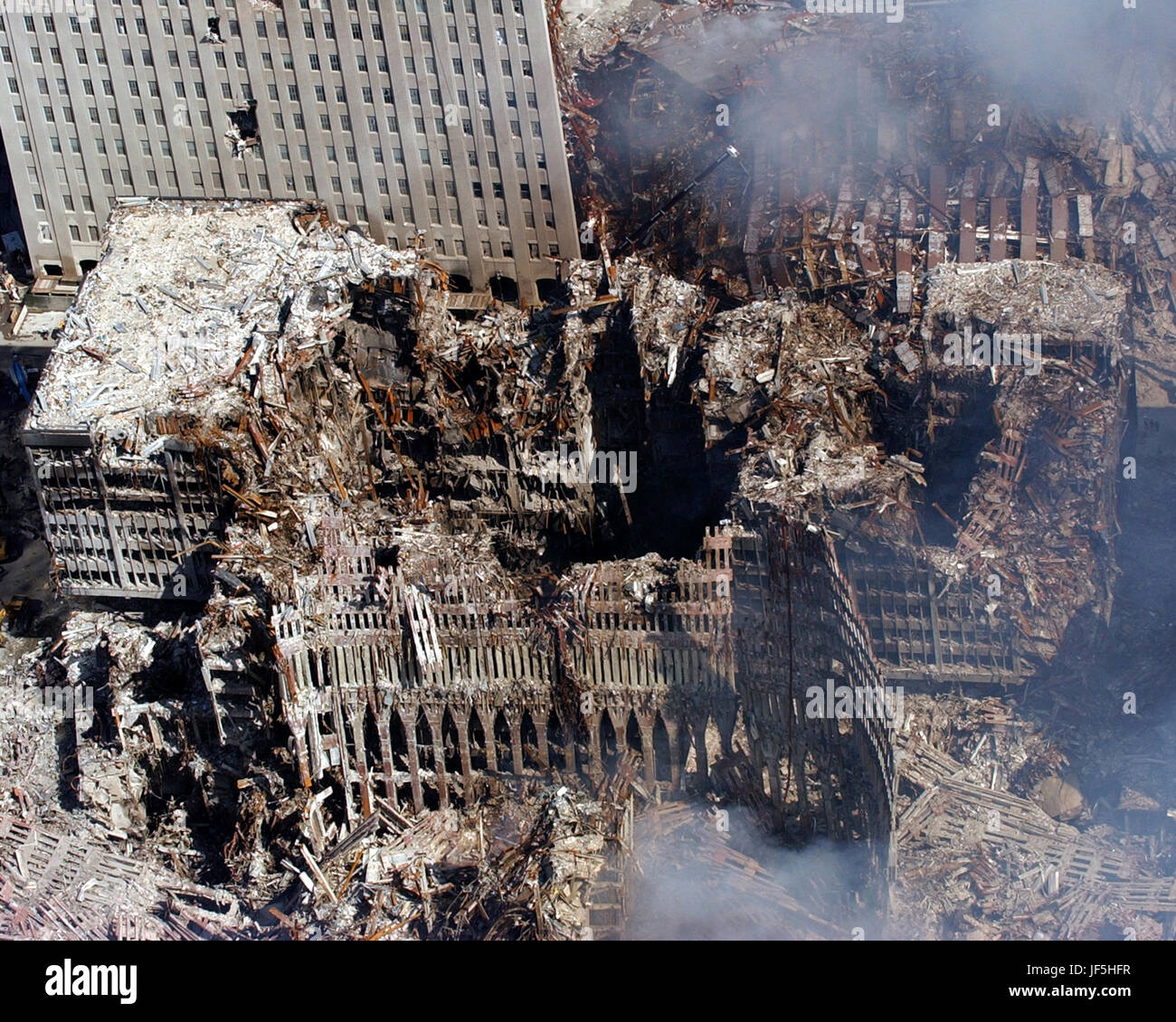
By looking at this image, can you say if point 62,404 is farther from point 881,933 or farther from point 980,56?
point 980,56

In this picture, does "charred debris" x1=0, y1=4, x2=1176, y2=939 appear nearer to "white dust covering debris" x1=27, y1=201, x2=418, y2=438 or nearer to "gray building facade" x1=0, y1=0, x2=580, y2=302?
"white dust covering debris" x1=27, y1=201, x2=418, y2=438

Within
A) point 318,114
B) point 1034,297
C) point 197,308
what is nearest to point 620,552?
point 1034,297

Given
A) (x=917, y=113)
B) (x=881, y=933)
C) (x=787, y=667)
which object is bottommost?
(x=881, y=933)

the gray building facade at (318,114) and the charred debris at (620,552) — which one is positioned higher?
the gray building facade at (318,114)

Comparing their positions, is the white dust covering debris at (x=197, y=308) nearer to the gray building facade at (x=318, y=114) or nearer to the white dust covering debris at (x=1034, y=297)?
the gray building facade at (x=318, y=114)

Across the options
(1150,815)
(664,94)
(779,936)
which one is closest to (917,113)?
(664,94)

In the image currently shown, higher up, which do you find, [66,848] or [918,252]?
[918,252]

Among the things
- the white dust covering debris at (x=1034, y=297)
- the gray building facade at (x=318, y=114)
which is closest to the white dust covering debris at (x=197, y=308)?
the gray building facade at (x=318, y=114)
